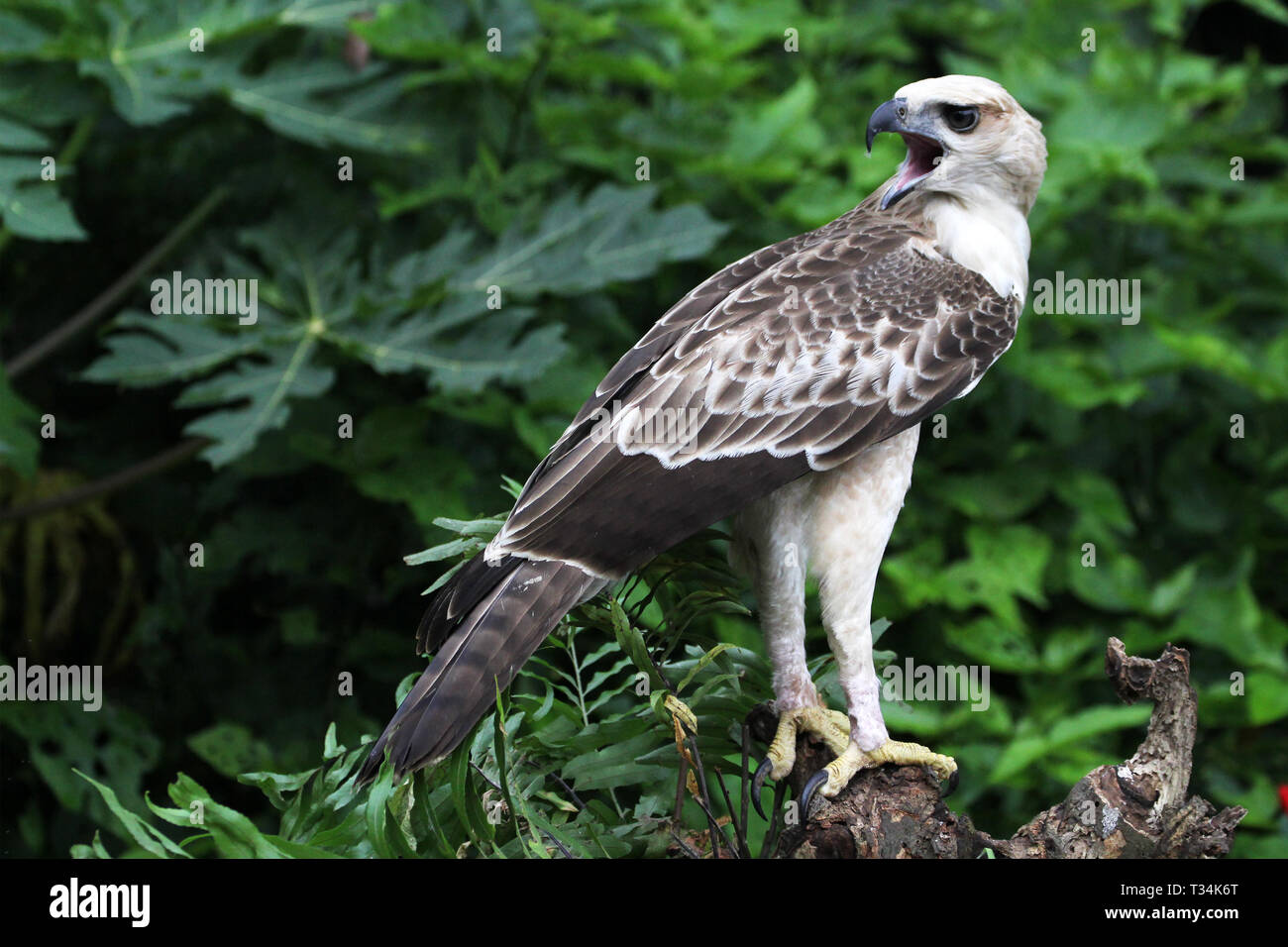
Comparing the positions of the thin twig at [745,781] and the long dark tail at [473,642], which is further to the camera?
the thin twig at [745,781]

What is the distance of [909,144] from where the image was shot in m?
1.84

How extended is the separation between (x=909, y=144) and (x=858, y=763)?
802 mm

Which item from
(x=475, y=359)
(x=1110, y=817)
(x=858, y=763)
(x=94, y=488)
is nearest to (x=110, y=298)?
(x=94, y=488)

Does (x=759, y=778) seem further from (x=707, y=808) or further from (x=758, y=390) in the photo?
(x=758, y=390)

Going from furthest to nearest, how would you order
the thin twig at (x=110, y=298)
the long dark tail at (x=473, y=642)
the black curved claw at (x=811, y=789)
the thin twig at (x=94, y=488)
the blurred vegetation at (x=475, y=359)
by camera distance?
the thin twig at (x=110, y=298), the thin twig at (x=94, y=488), the blurred vegetation at (x=475, y=359), the black curved claw at (x=811, y=789), the long dark tail at (x=473, y=642)

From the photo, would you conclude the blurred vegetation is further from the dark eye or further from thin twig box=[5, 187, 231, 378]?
the dark eye

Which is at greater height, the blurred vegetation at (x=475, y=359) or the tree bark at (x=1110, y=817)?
the blurred vegetation at (x=475, y=359)

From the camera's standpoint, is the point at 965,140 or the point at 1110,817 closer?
the point at 1110,817

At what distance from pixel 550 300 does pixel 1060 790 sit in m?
1.58

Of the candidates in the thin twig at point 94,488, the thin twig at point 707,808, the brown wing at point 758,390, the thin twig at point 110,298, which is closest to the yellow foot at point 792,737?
the thin twig at point 707,808

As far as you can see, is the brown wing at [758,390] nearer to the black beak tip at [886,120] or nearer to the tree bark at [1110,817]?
the black beak tip at [886,120]

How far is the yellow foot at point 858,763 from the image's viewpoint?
5.55 ft

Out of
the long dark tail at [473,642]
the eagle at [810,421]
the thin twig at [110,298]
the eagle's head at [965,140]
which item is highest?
the thin twig at [110,298]

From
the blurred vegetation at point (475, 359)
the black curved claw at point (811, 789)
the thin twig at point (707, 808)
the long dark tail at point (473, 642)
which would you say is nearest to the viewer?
the long dark tail at point (473, 642)
